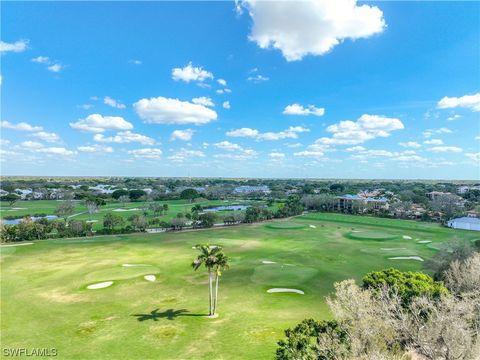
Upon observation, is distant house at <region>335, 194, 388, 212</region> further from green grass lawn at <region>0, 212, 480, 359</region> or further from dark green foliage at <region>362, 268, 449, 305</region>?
dark green foliage at <region>362, 268, 449, 305</region>

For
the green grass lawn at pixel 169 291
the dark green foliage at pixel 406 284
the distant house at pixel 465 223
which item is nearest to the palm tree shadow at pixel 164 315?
the green grass lawn at pixel 169 291

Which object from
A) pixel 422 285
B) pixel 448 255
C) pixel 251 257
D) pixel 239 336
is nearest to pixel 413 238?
pixel 448 255

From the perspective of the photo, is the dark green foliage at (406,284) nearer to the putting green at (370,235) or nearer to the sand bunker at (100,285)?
the sand bunker at (100,285)

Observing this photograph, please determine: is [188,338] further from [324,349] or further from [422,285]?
[422,285]

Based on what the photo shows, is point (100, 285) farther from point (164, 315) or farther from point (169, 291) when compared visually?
point (164, 315)

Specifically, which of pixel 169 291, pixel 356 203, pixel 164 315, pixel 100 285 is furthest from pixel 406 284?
pixel 356 203

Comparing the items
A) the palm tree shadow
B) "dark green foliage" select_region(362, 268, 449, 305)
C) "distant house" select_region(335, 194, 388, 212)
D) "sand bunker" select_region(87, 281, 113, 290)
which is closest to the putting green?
"distant house" select_region(335, 194, 388, 212)
